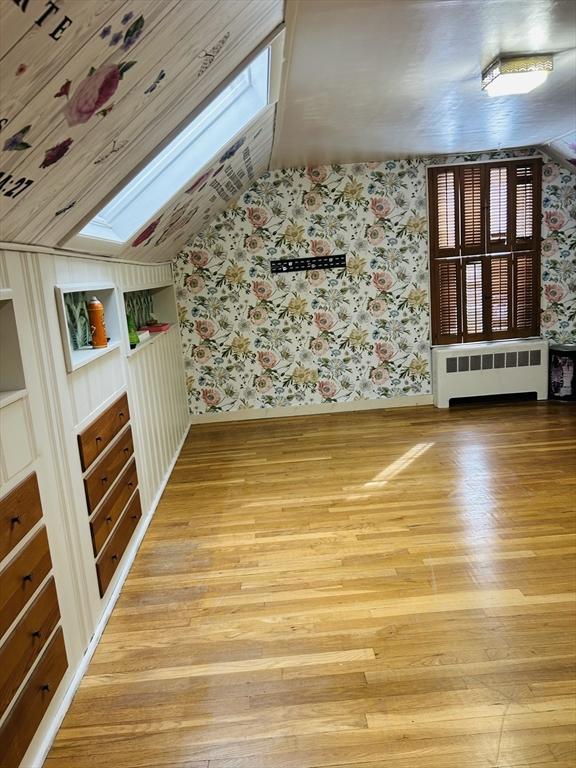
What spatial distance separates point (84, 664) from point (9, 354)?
1.24m

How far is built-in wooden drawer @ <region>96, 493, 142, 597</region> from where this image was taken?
2.63m

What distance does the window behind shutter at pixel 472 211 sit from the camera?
18.6ft

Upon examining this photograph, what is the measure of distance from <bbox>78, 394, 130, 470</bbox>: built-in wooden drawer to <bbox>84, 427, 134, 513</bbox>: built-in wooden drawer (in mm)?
48

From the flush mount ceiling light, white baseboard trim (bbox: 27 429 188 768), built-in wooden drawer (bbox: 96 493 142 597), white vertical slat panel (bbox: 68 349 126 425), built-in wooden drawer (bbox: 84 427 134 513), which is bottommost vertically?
white baseboard trim (bbox: 27 429 188 768)

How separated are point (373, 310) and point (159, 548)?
338 centimetres

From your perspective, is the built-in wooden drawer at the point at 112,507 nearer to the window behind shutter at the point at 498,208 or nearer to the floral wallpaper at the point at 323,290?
the floral wallpaper at the point at 323,290

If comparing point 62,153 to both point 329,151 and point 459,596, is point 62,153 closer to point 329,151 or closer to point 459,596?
point 459,596

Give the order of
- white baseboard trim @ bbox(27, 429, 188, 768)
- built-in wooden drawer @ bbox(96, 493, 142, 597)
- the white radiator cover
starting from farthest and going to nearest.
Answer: the white radiator cover → built-in wooden drawer @ bbox(96, 493, 142, 597) → white baseboard trim @ bbox(27, 429, 188, 768)

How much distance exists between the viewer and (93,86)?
1551mm

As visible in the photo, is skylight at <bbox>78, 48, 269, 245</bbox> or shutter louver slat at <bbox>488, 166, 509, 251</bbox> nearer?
skylight at <bbox>78, 48, 269, 245</bbox>

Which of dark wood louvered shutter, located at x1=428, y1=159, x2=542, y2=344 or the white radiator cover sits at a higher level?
dark wood louvered shutter, located at x1=428, y1=159, x2=542, y2=344

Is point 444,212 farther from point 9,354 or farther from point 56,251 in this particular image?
point 9,354

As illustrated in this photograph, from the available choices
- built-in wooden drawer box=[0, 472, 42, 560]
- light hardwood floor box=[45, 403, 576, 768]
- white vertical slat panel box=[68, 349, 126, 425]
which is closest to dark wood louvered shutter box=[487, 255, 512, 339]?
light hardwood floor box=[45, 403, 576, 768]

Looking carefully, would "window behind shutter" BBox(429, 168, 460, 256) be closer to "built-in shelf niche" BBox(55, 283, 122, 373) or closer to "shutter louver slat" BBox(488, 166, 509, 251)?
"shutter louver slat" BBox(488, 166, 509, 251)
